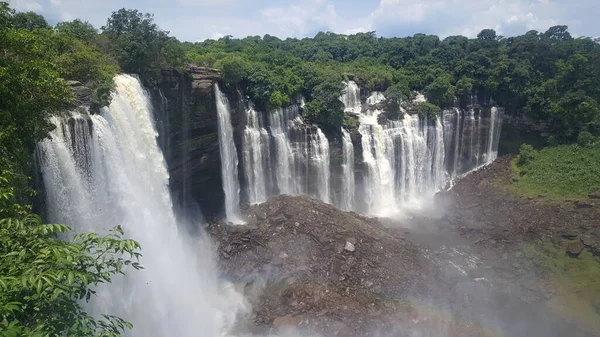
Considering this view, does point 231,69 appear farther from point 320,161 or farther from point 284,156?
point 320,161

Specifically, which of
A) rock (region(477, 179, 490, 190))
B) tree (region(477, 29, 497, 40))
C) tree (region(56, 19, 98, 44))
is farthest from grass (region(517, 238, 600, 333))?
tree (region(477, 29, 497, 40))

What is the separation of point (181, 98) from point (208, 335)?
13.5 m

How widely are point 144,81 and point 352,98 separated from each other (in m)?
18.4

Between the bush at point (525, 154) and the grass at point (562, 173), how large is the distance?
32cm

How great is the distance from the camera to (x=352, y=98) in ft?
114

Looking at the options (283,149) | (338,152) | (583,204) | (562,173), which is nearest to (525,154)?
(562,173)

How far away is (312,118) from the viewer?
29.9 m

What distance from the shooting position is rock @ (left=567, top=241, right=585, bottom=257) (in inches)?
933

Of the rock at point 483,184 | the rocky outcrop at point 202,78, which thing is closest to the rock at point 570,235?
the rock at point 483,184

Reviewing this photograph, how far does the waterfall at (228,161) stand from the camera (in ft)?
84.1

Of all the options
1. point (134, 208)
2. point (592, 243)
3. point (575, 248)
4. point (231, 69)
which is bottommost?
point (575, 248)

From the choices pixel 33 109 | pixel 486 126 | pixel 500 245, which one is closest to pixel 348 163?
pixel 500 245

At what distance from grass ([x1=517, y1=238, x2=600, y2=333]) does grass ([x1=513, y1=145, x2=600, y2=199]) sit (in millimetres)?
6921

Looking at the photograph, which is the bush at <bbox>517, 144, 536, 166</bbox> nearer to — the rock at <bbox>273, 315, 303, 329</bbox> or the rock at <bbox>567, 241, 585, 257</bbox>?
the rock at <bbox>567, 241, 585, 257</bbox>
